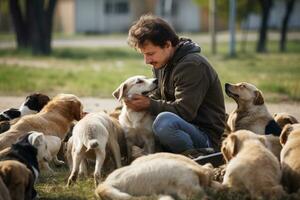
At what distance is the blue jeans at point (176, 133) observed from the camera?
8.02 metres

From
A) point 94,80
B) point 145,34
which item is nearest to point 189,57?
point 145,34

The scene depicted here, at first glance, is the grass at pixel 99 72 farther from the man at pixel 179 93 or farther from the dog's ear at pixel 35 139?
the dog's ear at pixel 35 139

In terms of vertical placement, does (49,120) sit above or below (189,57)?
Result: below

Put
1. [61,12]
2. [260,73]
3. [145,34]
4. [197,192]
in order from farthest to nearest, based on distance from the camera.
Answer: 1. [61,12]
2. [260,73]
3. [145,34]
4. [197,192]

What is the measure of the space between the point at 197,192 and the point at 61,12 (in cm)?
6109

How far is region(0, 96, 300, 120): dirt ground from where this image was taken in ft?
42.4

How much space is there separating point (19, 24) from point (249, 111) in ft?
77.5

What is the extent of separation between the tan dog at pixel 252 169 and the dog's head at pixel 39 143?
2050 mm

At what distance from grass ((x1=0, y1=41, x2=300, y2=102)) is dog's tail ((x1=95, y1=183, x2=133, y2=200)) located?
29.0 feet

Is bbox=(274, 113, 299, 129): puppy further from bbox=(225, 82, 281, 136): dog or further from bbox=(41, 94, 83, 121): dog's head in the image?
bbox=(41, 94, 83, 121): dog's head

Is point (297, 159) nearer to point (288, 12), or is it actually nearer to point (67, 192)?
point (67, 192)

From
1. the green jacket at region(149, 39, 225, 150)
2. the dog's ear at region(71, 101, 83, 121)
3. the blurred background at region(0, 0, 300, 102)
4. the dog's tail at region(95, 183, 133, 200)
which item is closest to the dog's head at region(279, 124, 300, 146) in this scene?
the green jacket at region(149, 39, 225, 150)

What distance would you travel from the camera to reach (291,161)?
22.5 ft

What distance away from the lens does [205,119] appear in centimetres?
835
